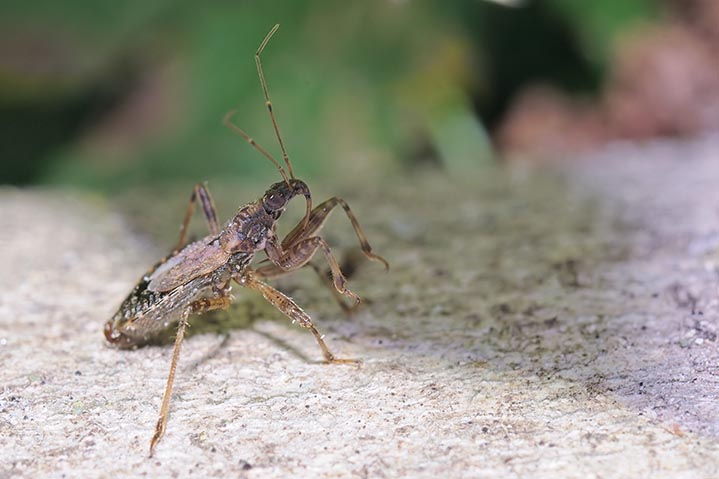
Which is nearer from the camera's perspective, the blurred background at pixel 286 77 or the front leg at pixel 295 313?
the front leg at pixel 295 313

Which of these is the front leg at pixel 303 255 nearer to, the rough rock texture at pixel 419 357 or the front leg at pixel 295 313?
the front leg at pixel 295 313

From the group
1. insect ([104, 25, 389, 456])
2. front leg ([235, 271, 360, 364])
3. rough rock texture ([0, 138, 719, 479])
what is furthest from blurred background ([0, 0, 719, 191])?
front leg ([235, 271, 360, 364])

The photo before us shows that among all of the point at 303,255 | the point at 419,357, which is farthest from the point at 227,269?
the point at 419,357

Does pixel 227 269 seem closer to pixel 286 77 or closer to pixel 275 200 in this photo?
pixel 275 200

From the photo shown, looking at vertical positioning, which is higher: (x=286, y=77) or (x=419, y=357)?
(x=286, y=77)

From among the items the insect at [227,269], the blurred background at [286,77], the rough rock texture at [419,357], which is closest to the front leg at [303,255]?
the insect at [227,269]

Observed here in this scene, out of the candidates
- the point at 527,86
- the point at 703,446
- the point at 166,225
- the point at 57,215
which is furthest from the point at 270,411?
the point at 527,86
